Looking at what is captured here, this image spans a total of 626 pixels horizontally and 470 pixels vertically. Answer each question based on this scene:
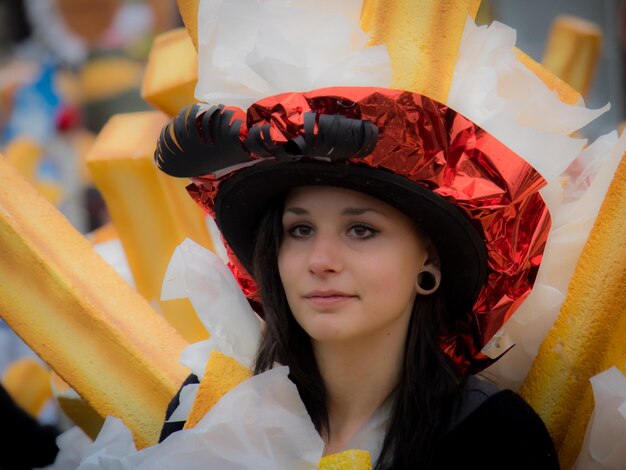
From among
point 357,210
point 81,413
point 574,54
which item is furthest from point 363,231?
point 574,54

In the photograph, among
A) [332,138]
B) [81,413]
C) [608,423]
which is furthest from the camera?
[81,413]

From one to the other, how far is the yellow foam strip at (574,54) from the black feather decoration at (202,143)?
116cm

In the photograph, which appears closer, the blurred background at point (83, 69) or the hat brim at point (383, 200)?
the hat brim at point (383, 200)

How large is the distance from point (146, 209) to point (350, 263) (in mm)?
639

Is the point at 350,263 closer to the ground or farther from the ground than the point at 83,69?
farther from the ground

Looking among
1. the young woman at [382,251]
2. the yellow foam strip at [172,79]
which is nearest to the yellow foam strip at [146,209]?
the yellow foam strip at [172,79]

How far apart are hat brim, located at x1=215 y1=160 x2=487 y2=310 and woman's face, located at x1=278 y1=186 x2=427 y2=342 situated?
0.09 ft

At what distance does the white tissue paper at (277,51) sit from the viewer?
118 centimetres

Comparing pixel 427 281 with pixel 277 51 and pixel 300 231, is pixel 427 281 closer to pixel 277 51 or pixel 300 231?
pixel 300 231

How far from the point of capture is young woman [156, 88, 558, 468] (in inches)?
44.9

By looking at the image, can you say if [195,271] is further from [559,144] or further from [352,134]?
[559,144]

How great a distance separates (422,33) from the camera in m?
1.25

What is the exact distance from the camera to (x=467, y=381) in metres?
1.30

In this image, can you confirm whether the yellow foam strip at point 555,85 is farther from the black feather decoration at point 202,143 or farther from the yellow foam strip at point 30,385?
the yellow foam strip at point 30,385
